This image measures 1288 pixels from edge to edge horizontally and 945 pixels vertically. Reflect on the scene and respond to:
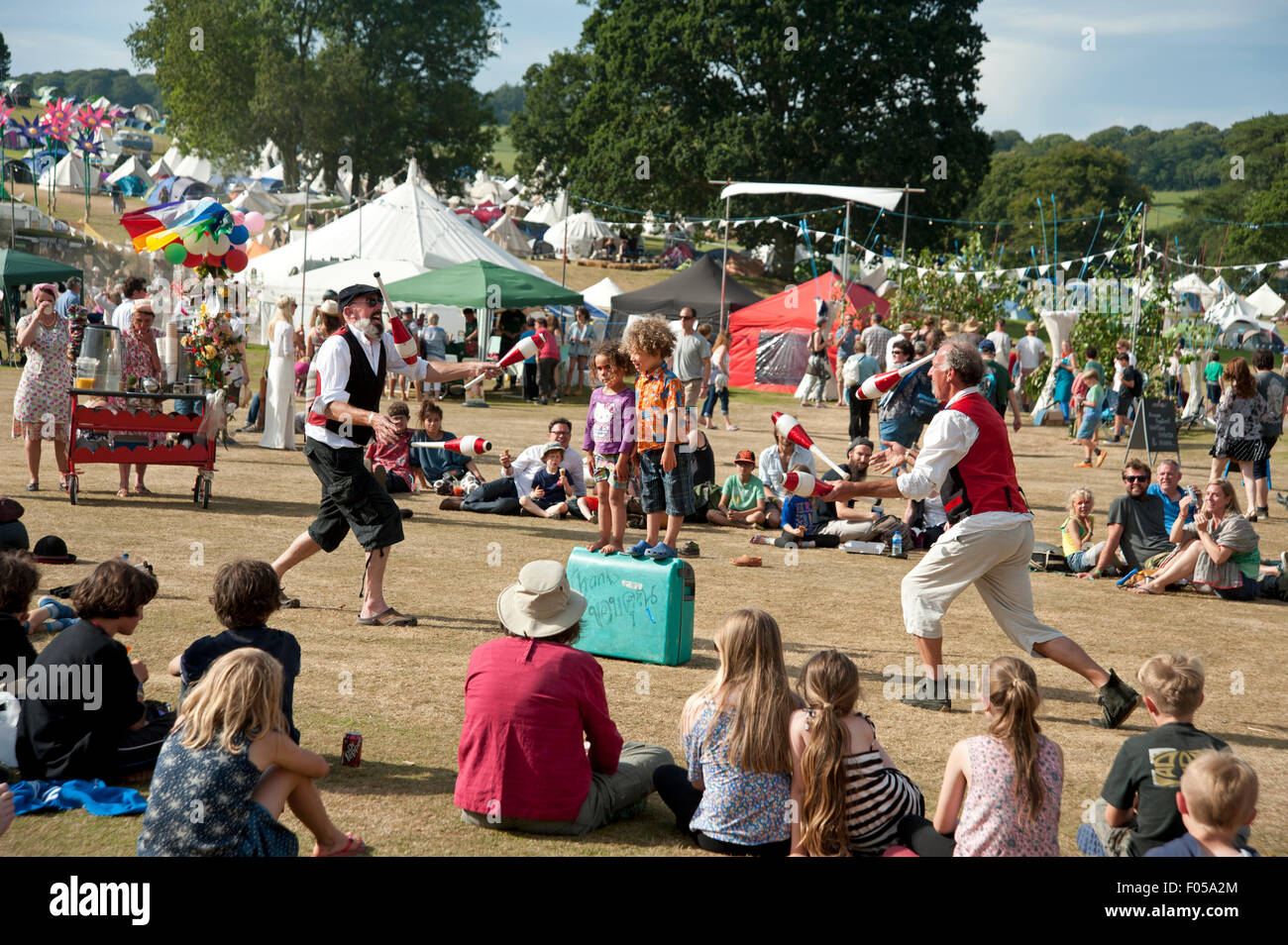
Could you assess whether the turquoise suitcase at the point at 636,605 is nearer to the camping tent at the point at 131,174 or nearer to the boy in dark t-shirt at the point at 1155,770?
the boy in dark t-shirt at the point at 1155,770

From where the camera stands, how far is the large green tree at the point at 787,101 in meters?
41.9

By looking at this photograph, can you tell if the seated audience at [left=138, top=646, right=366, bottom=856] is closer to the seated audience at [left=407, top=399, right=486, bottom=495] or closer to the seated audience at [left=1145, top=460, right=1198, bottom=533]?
the seated audience at [left=1145, top=460, right=1198, bottom=533]

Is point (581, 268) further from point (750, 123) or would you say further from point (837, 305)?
point (837, 305)

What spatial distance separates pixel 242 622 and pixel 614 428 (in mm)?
4761

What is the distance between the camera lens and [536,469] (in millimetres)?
12312

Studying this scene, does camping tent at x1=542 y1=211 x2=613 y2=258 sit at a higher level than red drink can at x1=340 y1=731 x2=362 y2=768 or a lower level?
higher

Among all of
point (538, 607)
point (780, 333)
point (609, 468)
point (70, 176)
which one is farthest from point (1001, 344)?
point (70, 176)

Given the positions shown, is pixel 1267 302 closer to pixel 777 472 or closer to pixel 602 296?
pixel 602 296

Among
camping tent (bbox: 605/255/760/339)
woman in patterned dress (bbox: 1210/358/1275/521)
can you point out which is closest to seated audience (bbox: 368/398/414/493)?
woman in patterned dress (bbox: 1210/358/1275/521)

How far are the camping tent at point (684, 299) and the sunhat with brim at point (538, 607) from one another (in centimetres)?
2497

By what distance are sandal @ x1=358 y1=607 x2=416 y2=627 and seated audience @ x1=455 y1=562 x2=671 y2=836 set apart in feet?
9.73

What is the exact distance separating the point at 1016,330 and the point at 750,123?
13.4 m

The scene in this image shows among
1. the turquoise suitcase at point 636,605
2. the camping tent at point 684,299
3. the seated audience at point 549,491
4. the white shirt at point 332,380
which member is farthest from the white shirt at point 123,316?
the camping tent at point 684,299

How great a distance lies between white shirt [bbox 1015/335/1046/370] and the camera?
82.0 ft
